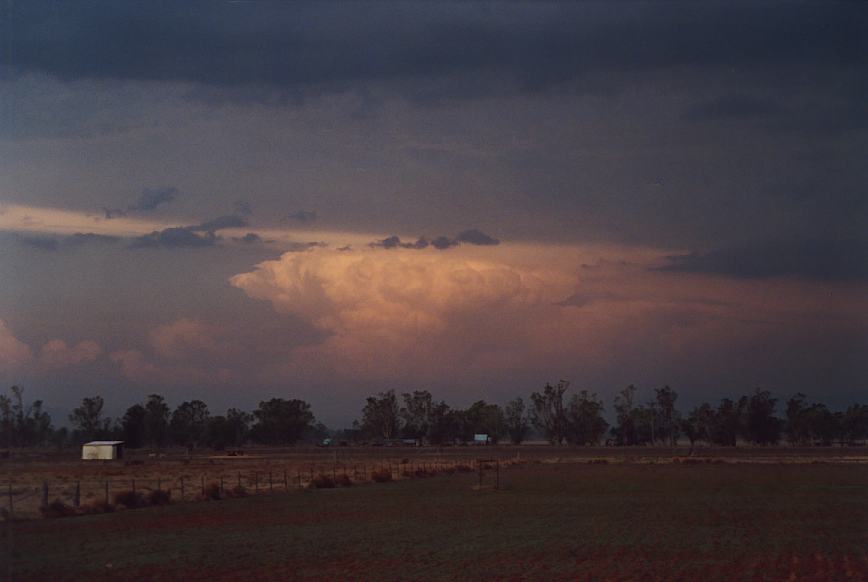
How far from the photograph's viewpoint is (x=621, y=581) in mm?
19250

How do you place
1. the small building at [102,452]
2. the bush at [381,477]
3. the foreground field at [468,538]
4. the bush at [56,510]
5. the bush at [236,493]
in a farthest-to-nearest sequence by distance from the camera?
1. the small building at [102,452]
2. the bush at [381,477]
3. the bush at [236,493]
4. the bush at [56,510]
5. the foreground field at [468,538]

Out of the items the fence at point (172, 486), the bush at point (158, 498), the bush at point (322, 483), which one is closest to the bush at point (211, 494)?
the fence at point (172, 486)

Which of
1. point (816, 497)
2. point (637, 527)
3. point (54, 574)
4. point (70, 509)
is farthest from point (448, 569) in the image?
point (816, 497)

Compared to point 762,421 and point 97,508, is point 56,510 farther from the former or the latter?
point 762,421

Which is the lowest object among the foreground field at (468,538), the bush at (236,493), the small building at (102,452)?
the foreground field at (468,538)

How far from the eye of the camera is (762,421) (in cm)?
18525

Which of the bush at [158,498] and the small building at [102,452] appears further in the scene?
the small building at [102,452]

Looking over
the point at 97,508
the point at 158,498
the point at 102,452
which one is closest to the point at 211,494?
the point at 158,498

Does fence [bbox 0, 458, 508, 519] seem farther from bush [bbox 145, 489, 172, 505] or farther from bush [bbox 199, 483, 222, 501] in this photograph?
bush [bbox 145, 489, 172, 505]

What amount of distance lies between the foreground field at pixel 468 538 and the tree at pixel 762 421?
474ft

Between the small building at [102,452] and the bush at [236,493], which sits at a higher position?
the small building at [102,452]

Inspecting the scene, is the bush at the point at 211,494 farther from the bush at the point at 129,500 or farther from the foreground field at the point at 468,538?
the bush at the point at 129,500

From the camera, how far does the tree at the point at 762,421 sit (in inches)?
7298

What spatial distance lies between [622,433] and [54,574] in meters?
185
